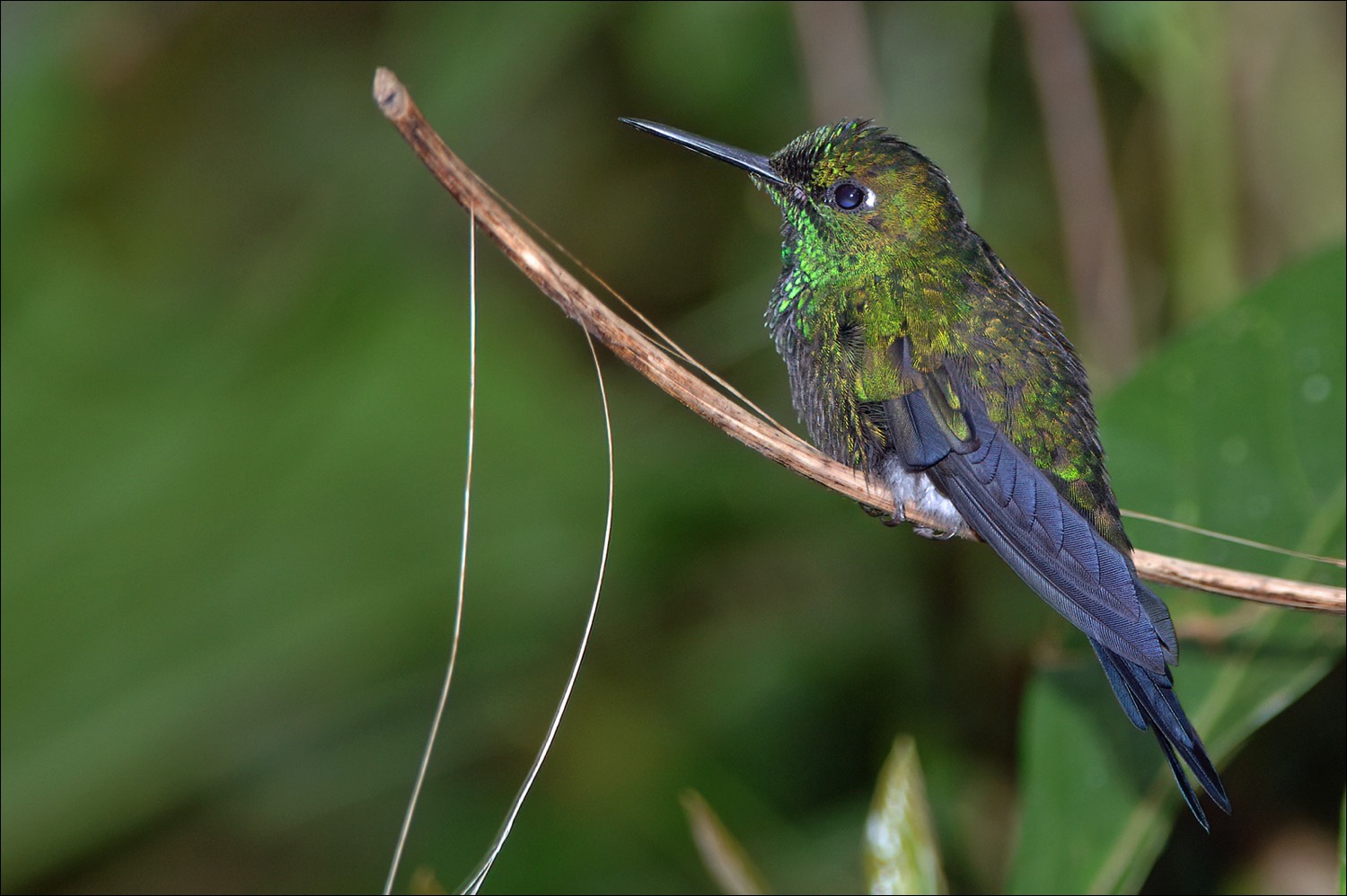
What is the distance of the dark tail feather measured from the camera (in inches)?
62.8

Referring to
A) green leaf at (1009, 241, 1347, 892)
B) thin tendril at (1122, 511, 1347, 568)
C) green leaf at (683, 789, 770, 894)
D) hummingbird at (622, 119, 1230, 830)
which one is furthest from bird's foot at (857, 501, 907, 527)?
green leaf at (683, 789, 770, 894)

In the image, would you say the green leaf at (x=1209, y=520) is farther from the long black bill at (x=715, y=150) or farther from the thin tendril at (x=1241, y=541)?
the long black bill at (x=715, y=150)

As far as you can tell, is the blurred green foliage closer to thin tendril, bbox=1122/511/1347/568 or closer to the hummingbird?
thin tendril, bbox=1122/511/1347/568

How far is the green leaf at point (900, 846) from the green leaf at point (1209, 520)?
0.45 m

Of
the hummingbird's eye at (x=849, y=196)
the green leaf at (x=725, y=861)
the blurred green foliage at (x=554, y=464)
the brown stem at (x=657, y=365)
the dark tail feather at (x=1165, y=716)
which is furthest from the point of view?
the blurred green foliage at (x=554, y=464)

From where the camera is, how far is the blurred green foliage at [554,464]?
Result: 99.3 inches

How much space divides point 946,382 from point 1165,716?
2.02 ft

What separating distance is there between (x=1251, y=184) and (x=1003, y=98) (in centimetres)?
85

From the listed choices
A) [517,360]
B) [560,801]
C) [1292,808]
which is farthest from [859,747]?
[517,360]

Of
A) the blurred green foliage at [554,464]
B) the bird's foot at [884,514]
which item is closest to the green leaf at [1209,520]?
the blurred green foliage at [554,464]

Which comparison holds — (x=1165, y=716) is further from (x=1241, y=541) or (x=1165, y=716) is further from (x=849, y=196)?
(x=849, y=196)

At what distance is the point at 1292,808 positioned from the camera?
2770mm

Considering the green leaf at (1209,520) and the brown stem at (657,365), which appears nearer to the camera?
the brown stem at (657,365)

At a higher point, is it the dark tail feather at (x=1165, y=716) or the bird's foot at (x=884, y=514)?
the bird's foot at (x=884, y=514)
